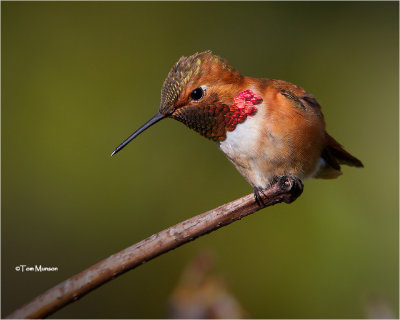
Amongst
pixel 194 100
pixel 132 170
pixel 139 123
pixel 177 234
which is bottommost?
pixel 177 234

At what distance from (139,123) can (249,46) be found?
153 centimetres

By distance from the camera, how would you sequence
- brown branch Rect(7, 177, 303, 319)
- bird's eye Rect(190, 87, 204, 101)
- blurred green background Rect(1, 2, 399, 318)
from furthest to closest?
1. blurred green background Rect(1, 2, 399, 318)
2. bird's eye Rect(190, 87, 204, 101)
3. brown branch Rect(7, 177, 303, 319)

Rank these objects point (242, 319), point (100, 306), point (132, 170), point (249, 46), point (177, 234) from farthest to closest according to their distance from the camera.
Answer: point (249, 46)
point (132, 170)
point (100, 306)
point (242, 319)
point (177, 234)

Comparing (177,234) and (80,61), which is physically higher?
(80,61)

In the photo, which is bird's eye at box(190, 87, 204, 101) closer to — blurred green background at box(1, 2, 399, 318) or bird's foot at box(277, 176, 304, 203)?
bird's foot at box(277, 176, 304, 203)

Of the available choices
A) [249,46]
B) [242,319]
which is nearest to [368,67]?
[249,46]

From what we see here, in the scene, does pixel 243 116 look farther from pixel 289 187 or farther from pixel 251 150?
pixel 289 187

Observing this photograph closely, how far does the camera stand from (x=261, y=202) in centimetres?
271

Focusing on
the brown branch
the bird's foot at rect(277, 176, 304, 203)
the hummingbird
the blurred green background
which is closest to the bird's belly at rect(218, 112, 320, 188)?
the hummingbird

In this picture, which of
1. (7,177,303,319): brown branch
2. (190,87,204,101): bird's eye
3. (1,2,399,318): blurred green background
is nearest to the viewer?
(7,177,303,319): brown branch

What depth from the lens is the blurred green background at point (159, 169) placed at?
468cm

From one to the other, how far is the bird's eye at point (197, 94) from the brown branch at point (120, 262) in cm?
82

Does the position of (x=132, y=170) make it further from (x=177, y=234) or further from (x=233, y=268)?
(x=177, y=234)

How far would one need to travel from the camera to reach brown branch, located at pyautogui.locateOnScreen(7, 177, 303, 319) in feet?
6.88
